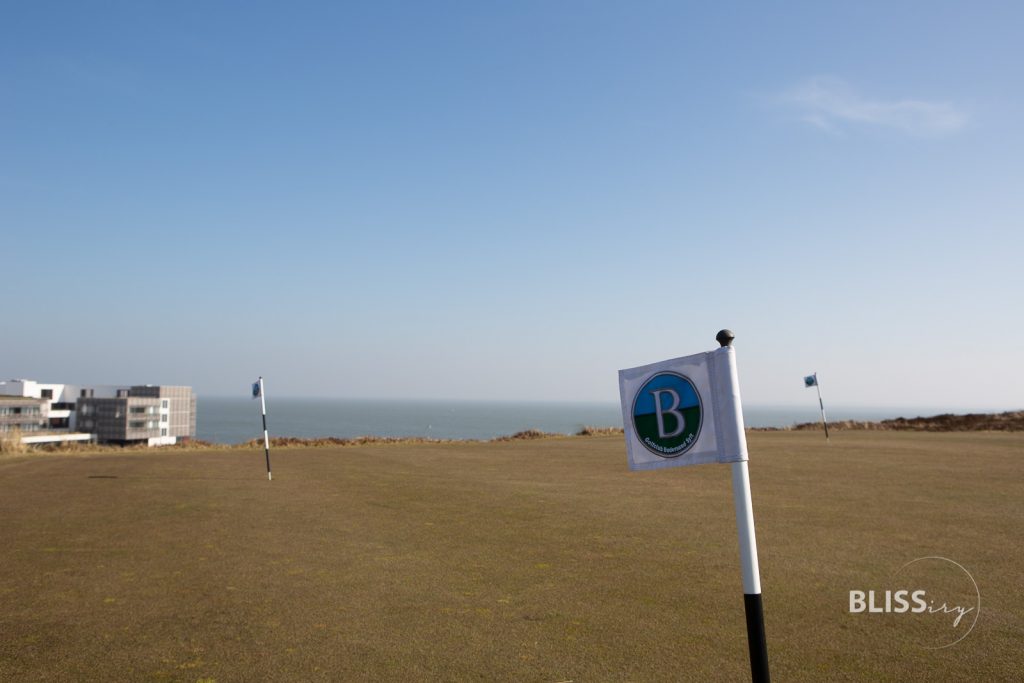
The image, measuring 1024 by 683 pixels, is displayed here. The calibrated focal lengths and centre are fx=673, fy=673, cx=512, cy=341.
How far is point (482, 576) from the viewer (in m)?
8.52

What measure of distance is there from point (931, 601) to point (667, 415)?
5.54 m

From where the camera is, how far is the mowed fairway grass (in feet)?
19.3

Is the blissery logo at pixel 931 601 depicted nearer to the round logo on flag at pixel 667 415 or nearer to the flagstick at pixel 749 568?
the flagstick at pixel 749 568

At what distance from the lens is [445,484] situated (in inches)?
696

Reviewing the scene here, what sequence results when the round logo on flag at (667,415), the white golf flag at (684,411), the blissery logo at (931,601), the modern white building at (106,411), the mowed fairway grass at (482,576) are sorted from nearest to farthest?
the white golf flag at (684,411) < the round logo on flag at (667,415) < the mowed fairway grass at (482,576) < the blissery logo at (931,601) < the modern white building at (106,411)

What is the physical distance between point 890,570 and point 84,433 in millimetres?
166233

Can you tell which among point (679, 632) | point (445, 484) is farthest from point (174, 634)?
point (445, 484)

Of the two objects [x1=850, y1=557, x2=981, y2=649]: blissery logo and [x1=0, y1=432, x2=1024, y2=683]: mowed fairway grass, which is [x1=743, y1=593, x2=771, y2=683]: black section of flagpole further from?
[x1=850, y1=557, x2=981, y2=649]: blissery logo

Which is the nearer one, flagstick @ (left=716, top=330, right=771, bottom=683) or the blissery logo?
flagstick @ (left=716, top=330, right=771, bottom=683)

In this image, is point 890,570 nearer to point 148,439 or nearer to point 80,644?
point 80,644

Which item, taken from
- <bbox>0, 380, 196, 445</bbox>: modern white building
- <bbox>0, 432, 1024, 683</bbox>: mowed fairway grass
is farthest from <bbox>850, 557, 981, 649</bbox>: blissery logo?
<bbox>0, 380, 196, 445</bbox>: modern white building

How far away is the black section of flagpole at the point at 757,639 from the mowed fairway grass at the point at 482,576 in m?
2.12

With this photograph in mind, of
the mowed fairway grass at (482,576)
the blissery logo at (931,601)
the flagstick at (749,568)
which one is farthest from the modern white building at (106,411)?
the flagstick at (749,568)

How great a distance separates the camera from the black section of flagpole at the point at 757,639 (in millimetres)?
3582
